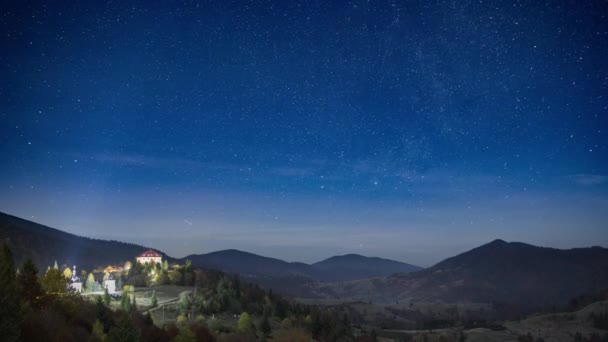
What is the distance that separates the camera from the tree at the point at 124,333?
5034cm

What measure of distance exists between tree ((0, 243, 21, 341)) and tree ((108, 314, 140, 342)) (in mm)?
9035

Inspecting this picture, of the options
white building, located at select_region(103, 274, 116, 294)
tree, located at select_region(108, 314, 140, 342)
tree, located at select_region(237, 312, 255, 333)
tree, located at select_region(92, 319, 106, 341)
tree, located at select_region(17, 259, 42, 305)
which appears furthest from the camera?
white building, located at select_region(103, 274, 116, 294)

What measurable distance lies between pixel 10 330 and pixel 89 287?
312ft

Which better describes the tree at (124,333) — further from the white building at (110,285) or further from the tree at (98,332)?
the white building at (110,285)

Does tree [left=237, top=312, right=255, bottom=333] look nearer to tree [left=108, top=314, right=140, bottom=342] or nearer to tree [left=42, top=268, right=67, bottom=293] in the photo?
tree [left=42, top=268, right=67, bottom=293]

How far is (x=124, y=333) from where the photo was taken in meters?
50.8

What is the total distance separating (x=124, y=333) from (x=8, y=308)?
11.8 metres

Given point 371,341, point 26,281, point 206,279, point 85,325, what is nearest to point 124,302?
point 85,325

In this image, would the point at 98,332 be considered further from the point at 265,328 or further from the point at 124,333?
the point at 265,328

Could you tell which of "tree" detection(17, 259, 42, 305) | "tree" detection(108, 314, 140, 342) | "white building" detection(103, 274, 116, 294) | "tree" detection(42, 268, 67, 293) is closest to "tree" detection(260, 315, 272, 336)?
Answer: "white building" detection(103, 274, 116, 294)

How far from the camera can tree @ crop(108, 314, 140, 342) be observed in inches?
1982

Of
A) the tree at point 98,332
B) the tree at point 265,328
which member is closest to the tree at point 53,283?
the tree at point 98,332

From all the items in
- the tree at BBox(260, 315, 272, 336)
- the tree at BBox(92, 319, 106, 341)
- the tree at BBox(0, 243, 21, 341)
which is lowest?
the tree at BBox(260, 315, 272, 336)

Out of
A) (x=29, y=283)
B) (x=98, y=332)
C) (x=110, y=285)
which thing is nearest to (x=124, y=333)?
(x=98, y=332)
